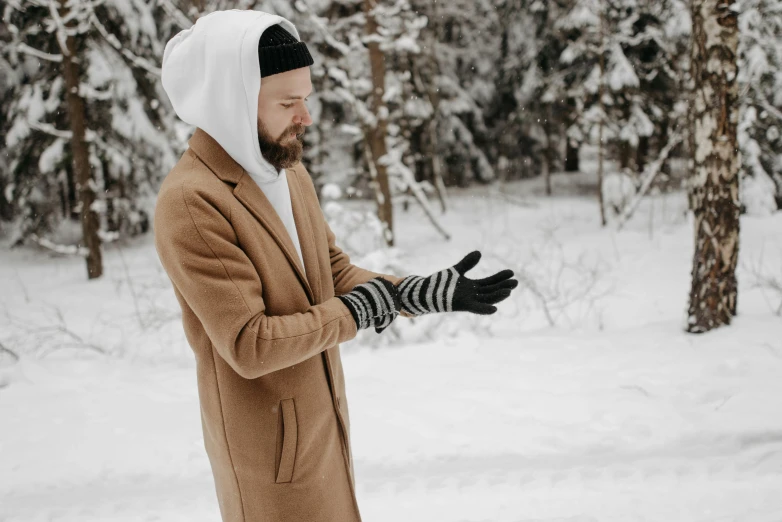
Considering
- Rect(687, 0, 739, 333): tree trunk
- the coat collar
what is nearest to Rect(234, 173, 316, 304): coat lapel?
the coat collar

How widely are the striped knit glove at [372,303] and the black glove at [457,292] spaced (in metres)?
0.09

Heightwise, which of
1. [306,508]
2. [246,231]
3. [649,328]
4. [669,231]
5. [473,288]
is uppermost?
[246,231]

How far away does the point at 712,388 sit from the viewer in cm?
475

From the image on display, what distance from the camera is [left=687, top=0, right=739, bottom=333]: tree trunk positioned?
5.39 meters

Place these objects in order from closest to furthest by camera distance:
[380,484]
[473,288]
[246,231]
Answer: [246,231]
[473,288]
[380,484]

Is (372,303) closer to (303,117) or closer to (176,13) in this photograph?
(303,117)

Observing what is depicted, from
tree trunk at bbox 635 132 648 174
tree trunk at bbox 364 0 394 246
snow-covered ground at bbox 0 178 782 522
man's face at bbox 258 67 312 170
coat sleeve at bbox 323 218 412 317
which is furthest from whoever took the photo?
tree trunk at bbox 635 132 648 174

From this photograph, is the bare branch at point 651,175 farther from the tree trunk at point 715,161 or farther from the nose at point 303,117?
the nose at point 303,117

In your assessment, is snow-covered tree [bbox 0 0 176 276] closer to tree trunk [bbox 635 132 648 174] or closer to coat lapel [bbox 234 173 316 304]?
coat lapel [bbox 234 173 316 304]

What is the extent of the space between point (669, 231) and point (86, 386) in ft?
40.4

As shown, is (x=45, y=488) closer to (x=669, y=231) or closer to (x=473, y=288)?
(x=473, y=288)

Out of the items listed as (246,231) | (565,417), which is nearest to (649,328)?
(565,417)

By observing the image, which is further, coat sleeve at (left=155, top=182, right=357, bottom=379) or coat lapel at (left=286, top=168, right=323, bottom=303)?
coat lapel at (left=286, top=168, right=323, bottom=303)

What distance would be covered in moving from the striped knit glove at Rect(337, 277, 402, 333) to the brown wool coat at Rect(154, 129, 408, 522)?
0.16ft
